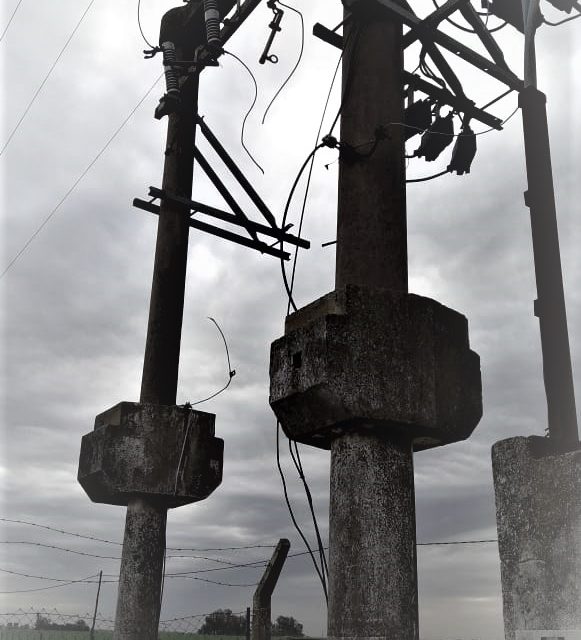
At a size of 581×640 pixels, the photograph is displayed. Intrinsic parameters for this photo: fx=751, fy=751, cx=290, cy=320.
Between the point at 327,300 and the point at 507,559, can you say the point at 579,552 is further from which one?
the point at 327,300

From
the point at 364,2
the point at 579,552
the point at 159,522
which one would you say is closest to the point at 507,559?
the point at 579,552

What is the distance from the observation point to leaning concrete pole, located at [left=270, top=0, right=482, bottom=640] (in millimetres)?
3180

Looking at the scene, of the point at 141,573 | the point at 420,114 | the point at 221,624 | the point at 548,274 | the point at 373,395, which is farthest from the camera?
the point at 221,624

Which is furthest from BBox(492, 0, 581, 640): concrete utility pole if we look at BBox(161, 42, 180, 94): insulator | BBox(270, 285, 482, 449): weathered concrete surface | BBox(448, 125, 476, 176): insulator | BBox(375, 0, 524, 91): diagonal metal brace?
BBox(161, 42, 180, 94): insulator

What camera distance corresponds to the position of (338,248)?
12.5ft

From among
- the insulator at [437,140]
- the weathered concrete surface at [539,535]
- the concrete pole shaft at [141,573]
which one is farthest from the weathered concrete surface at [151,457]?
the weathered concrete surface at [539,535]

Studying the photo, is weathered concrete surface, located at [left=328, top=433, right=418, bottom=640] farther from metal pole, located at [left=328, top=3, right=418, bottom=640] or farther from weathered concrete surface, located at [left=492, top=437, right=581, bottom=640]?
weathered concrete surface, located at [left=492, top=437, right=581, bottom=640]

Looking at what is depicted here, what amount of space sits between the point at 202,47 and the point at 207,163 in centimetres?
114

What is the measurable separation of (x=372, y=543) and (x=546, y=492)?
75 cm

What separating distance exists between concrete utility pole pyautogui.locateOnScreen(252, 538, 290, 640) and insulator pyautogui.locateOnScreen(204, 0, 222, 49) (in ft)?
15.2

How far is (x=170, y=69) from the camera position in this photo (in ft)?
25.2

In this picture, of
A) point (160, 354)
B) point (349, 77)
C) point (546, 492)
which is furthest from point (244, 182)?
point (546, 492)

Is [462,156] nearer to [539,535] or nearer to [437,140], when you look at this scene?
[437,140]

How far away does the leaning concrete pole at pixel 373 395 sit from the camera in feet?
10.4
